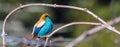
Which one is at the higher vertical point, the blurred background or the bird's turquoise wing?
the blurred background

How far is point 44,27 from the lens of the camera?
78cm

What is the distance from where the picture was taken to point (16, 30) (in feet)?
10.2

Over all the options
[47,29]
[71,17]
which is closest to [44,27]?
[47,29]

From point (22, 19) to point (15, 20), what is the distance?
0.31 feet

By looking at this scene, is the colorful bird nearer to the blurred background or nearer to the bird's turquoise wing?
the bird's turquoise wing

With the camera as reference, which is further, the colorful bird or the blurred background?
the blurred background

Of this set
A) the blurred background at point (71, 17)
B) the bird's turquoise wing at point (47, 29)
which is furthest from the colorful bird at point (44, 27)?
the blurred background at point (71, 17)

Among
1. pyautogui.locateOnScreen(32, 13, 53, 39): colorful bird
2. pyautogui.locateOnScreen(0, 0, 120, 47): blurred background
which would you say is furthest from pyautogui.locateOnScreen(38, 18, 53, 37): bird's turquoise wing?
pyautogui.locateOnScreen(0, 0, 120, 47): blurred background

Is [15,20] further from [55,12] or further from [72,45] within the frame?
[72,45]

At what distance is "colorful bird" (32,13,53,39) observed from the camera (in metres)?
0.75

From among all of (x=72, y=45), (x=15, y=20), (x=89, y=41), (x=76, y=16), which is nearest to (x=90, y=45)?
(x=89, y=41)

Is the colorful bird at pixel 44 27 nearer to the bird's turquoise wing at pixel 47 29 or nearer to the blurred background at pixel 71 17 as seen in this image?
the bird's turquoise wing at pixel 47 29

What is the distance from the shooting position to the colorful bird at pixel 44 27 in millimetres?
751

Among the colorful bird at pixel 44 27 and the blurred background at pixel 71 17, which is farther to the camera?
the blurred background at pixel 71 17
